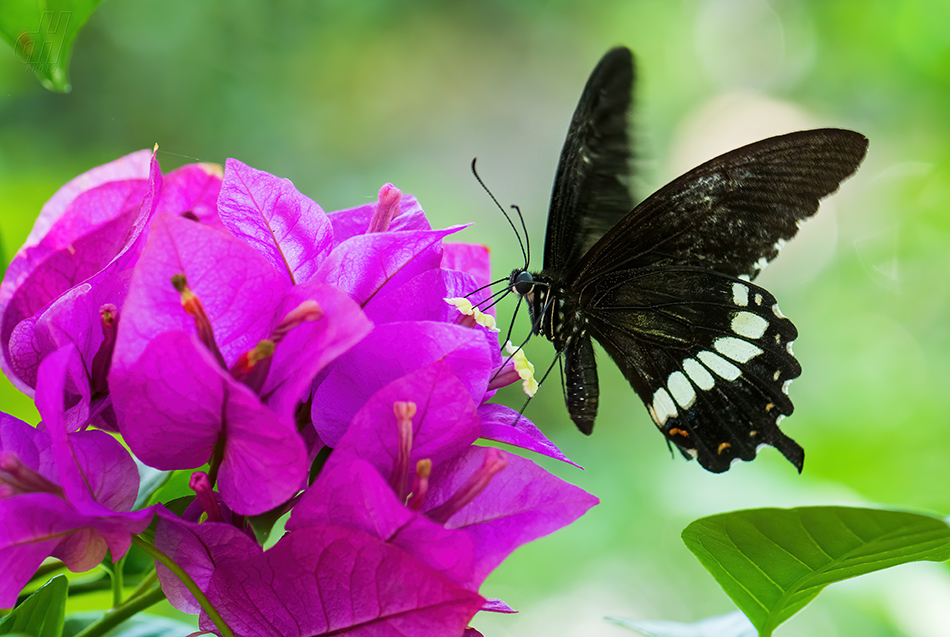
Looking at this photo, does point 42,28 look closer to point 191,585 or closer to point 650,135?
point 191,585

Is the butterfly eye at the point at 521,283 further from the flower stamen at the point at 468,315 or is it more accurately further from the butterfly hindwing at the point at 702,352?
the flower stamen at the point at 468,315

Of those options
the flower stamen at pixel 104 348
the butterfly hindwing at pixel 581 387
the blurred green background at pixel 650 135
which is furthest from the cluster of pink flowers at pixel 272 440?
the blurred green background at pixel 650 135

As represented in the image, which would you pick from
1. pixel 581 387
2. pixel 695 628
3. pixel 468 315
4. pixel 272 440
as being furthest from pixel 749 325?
pixel 272 440

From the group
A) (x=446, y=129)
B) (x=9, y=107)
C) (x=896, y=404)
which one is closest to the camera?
(x=896, y=404)

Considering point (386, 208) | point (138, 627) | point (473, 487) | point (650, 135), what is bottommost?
point (138, 627)

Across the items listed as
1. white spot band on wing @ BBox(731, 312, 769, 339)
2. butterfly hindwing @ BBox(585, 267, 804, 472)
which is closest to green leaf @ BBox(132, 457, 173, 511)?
butterfly hindwing @ BBox(585, 267, 804, 472)

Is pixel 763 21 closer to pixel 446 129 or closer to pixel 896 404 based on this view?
pixel 446 129

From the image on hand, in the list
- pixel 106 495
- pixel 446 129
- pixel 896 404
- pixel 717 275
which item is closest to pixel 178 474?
pixel 106 495
